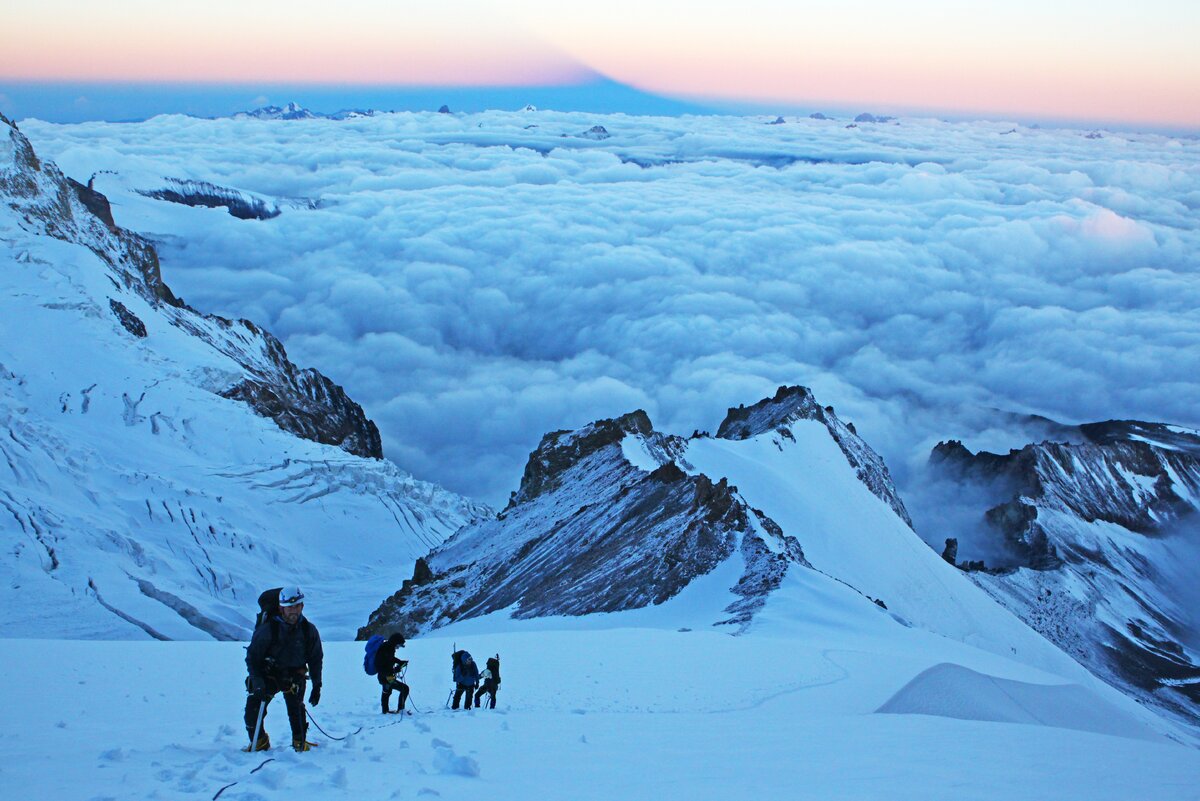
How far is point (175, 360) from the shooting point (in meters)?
86.4

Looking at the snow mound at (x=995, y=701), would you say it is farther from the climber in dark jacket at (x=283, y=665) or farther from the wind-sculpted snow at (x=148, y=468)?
the wind-sculpted snow at (x=148, y=468)

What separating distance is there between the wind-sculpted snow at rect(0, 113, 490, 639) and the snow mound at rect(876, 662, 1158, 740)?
4354 centimetres

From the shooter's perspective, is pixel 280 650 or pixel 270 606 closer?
pixel 270 606

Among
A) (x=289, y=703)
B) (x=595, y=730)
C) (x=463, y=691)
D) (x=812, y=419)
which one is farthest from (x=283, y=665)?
(x=812, y=419)

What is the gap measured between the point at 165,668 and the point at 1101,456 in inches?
4379

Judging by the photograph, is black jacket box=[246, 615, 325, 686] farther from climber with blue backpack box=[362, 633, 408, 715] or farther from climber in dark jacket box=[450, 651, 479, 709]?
climber in dark jacket box=[450, 651, 479, 709]

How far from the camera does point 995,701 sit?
22594 millimetres

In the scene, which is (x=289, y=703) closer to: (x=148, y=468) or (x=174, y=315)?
(x=148, y=468)

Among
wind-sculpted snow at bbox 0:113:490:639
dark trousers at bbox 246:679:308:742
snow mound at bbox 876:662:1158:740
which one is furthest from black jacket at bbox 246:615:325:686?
wind-sculpted snow at bbox 0:113:490:639

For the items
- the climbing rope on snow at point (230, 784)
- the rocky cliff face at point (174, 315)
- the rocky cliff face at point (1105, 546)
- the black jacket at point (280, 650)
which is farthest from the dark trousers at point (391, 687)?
the rocky cliff face at point (174, 315)

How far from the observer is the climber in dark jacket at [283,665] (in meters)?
11.8

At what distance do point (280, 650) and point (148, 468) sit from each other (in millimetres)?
67719

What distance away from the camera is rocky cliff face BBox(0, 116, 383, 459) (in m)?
89.5

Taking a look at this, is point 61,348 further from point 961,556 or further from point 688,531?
point 961,556
